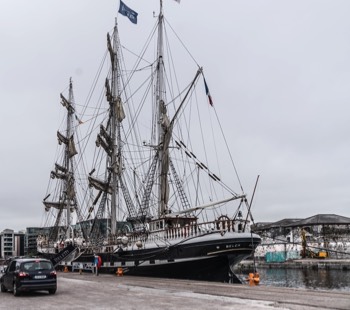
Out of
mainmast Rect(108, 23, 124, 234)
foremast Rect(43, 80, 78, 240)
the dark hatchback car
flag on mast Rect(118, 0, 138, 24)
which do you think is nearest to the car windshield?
the dark hatchback car

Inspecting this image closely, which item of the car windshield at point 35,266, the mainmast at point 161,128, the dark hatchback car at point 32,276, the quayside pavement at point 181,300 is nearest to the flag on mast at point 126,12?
the mainmast at point 161,128

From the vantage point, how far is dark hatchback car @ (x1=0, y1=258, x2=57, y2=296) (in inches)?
751

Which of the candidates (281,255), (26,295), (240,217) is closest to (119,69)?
(240,217)

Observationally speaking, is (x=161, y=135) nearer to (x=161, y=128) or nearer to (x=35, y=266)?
(x=161, y=128)

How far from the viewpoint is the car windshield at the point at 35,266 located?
63.5 ft

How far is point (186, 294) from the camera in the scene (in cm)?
1805

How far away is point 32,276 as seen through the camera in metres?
19.3

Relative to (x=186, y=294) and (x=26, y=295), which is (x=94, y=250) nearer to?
(x=26, y=295)

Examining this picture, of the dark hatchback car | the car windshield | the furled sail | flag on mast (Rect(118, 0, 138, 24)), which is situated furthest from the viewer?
the furled sail

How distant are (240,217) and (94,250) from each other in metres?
18.2

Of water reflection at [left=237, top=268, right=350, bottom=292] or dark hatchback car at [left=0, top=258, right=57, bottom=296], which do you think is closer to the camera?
dark hatchback car at [left=0, top=258, right=57, bottom=296]

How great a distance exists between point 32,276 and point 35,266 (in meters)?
0.44

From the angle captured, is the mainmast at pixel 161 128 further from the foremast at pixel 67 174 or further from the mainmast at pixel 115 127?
the foremast at pixel 67 174

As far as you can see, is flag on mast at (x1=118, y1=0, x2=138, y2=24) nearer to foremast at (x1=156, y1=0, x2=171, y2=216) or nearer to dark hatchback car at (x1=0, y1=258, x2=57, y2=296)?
foremast at (x1=156, y1=0, x2=171, y2=216)
